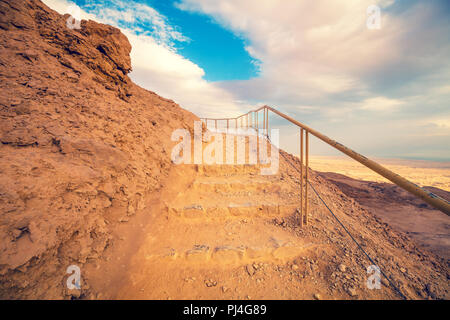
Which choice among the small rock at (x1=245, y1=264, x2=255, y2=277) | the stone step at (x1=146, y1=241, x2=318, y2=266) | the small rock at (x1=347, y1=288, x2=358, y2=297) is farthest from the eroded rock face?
the small rock at (x1=347, y1=288, x2=358, y2=297)

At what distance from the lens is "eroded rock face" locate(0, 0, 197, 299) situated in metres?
1.60

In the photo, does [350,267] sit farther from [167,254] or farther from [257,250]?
[167,254]

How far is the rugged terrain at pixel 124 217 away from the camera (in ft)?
5.67

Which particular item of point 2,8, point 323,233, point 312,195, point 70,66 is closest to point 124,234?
point 323,233

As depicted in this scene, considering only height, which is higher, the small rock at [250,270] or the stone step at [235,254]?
the stone step at [235,254]

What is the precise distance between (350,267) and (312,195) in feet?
4.78

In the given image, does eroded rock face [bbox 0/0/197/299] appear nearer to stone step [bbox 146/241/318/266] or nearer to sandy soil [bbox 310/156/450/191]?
stone step [bbox 146/241/318/266]

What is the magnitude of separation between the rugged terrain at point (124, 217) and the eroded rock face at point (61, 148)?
14 millimetres

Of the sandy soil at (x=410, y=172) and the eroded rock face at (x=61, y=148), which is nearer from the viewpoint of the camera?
the eroded rock face at (x=61, y=148)

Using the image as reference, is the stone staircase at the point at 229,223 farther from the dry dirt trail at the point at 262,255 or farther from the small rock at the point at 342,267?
the small rock at the point at 342,267

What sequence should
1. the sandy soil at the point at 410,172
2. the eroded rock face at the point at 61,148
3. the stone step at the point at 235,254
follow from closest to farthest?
the eroded rock face at the point at 61,148 < the stone step at the point at 235,254 < the sandy soil at the point at 410,172

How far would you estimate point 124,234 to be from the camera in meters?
2.40

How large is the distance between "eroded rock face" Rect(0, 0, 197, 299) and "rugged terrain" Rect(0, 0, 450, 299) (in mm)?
14

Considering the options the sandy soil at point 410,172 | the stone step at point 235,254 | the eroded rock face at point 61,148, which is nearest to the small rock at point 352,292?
the stone step at point 235,254
